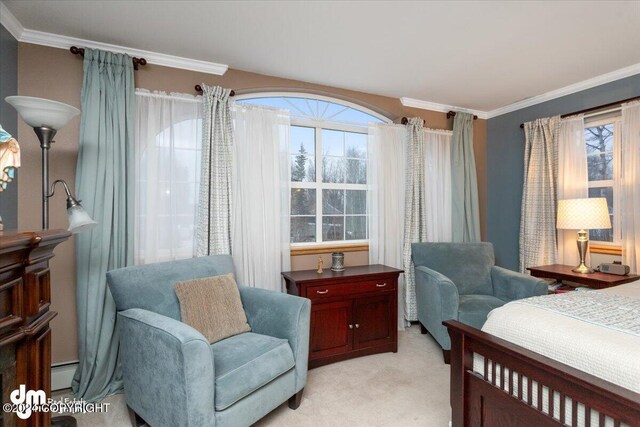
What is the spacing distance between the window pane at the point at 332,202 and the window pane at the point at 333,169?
12 cm

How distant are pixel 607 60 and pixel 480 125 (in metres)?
1.46

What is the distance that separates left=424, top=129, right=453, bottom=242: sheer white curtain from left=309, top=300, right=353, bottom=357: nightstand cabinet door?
1456mm

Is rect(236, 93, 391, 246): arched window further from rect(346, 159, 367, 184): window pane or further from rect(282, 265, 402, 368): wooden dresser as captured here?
rect(282, 265, 402, 368): wooden dresser

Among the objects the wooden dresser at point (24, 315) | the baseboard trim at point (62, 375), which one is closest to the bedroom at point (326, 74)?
the baseboard trim at point (62, 375)

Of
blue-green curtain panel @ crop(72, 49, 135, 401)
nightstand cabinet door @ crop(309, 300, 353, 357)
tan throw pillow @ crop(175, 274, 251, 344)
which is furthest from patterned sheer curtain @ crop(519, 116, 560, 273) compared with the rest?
blue-green curtain panel @ crop(72, 49, 135, 401)

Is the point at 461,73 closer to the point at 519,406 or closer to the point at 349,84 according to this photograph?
the point at 349,84

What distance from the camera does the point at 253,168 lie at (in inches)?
110

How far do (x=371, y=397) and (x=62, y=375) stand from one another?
7.02 feet

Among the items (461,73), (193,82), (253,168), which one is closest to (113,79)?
(193,82)

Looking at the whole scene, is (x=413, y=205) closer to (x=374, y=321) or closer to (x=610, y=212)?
(x=374, y=321)

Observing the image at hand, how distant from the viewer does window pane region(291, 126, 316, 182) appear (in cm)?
314

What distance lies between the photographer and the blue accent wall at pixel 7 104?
199 cm

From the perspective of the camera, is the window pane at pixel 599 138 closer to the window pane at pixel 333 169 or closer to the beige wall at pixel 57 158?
the window pane at pixel 333 169

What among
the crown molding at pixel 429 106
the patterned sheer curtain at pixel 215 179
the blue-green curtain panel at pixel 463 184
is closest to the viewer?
the patterned sheer curtain at pixel 215 179
